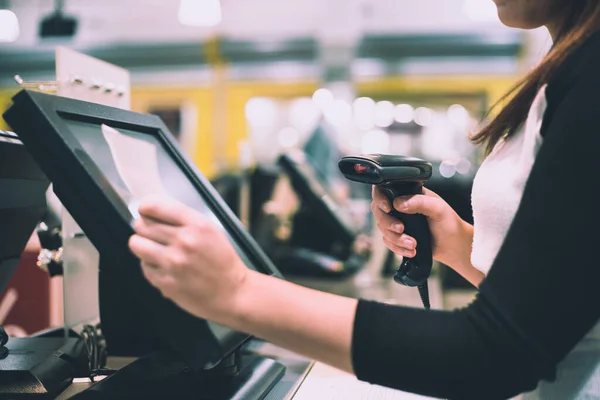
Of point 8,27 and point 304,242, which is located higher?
point 8,27

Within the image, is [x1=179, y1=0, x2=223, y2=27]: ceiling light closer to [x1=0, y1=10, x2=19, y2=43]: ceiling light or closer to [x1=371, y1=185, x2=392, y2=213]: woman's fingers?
A: [x1=0, y1=10, x2=19, y2=43]: ceiling light

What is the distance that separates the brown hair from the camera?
597 millimetres

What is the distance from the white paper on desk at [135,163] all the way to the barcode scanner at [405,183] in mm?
252

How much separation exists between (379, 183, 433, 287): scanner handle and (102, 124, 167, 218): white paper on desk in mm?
350

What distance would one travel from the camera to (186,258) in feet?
1.64

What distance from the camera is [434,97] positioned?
396 inches

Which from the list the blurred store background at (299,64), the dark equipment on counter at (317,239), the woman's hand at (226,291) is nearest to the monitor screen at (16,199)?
the woman's hand at (226,291)

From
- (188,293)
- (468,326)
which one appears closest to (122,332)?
(188,293)

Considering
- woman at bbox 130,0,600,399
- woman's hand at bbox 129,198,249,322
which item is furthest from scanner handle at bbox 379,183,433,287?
woman's hand at bbox 129,198,249,322

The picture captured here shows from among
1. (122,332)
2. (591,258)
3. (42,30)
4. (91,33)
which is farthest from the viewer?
(91,33)

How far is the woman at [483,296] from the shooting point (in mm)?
506

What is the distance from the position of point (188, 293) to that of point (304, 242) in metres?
2.34

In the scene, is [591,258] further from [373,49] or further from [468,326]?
[373,49]

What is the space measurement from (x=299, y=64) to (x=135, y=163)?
9488 millimetres
